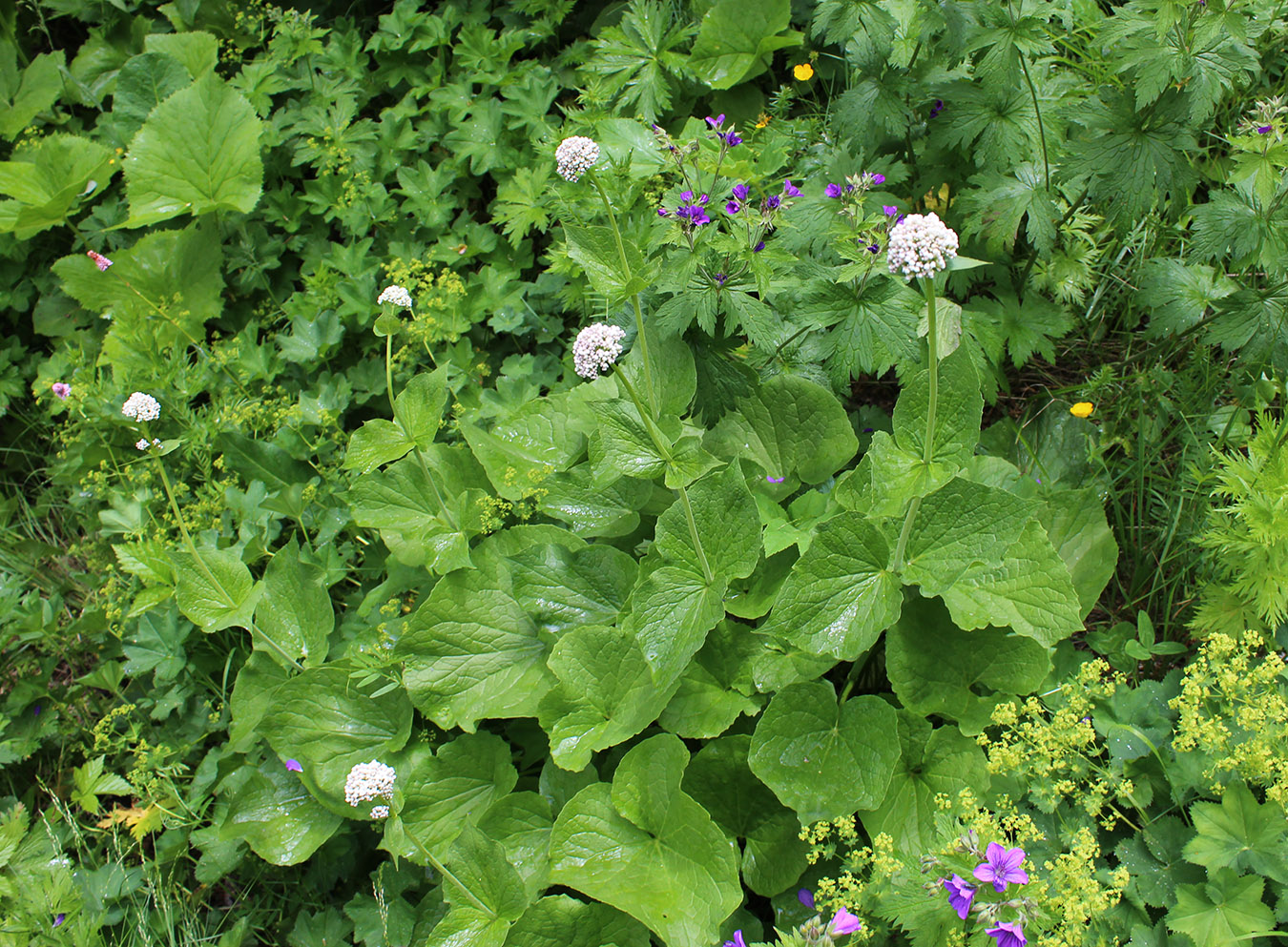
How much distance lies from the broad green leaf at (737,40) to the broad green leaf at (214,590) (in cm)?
243

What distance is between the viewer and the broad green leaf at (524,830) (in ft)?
6.85

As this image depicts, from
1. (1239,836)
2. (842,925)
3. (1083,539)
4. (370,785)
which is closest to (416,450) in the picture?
(370,785)

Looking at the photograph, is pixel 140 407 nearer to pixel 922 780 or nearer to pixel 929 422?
pixel 929 422

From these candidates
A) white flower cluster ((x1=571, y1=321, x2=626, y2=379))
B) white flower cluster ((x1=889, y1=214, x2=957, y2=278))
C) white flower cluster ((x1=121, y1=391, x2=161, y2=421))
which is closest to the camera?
white flower cluster ((x1=889, y1=214, x2=957, y2=278))

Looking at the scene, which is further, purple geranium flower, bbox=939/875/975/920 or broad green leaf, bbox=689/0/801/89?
broad green leaf, bbox=689/0/801/89

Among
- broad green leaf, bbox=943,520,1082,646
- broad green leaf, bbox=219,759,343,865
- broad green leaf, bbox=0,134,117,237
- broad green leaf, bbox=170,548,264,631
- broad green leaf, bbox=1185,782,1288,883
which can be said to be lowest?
broad green leaf, bbox=219,759,343,865

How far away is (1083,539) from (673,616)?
1.20 m

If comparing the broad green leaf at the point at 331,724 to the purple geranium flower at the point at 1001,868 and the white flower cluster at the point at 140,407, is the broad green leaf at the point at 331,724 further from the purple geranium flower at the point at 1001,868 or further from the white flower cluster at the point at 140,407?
the purple geranium flower at the point at 1001,868

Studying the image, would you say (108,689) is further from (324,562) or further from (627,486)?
(627,486)

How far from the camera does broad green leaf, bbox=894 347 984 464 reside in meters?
1.78

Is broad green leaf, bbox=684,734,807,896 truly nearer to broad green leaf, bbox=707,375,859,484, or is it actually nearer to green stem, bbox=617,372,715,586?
green stem, bbox=617,372,715,586

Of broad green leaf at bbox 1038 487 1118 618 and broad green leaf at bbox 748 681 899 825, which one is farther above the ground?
A: broad green leaf at bbox 1038 487 1118 618

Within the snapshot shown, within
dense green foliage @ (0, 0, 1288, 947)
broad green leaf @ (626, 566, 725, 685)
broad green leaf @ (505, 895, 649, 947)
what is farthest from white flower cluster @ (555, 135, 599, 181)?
broad green leaf @ (505, 895, 649, 947)

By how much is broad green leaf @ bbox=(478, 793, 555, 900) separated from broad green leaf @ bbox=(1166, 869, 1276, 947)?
Answer: 4.65 ft
